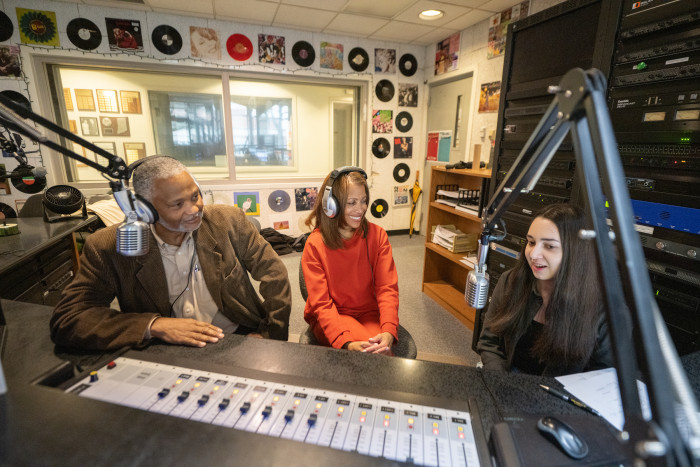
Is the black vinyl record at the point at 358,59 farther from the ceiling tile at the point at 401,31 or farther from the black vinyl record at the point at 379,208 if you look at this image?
the black vinyl record at the point at 379,208

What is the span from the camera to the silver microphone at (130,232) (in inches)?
28.1

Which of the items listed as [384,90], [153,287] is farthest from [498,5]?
[153,287]

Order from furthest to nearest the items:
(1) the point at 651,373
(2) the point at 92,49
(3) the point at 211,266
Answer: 1. (2) the point at 92,49
2. (3) the point at 211,266
3. (1) the point at 651,373

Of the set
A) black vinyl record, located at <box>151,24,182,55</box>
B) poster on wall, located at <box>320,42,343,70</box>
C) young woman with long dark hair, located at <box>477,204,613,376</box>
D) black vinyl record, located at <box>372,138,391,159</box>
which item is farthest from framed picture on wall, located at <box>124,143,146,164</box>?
young woman with long dark hair, located at <box>477,204,613,376</box>

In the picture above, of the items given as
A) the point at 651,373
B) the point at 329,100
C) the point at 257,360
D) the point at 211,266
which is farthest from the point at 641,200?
the point at 329,100

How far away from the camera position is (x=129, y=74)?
4.07 meters

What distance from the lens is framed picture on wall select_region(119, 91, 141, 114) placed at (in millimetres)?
4109

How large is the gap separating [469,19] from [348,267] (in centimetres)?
344

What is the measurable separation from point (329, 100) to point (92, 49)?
A: 2909 millimetres

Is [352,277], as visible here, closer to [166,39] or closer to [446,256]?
[446,256]

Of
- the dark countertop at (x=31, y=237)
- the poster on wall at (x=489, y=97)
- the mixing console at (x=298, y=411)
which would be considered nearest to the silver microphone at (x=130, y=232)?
the mixing console at (x=298, y=411)

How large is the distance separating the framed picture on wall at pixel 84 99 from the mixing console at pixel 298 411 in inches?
176

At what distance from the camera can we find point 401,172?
516 cm

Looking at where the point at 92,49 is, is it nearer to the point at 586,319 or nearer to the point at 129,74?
the point at 129,74
